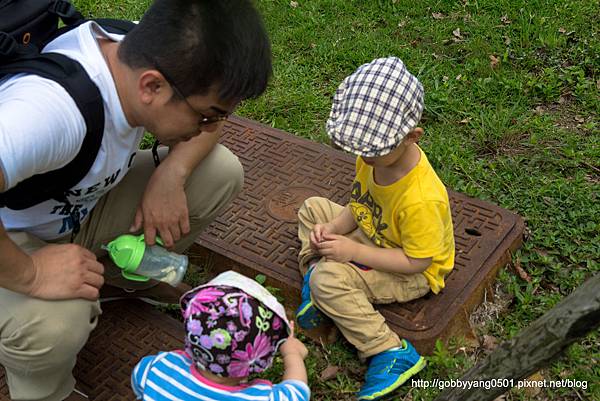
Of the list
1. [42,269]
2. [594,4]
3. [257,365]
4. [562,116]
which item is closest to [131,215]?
[42,269]

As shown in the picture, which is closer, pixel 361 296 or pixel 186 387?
pixel 186 387

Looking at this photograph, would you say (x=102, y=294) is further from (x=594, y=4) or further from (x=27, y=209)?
(x=594, y=4)

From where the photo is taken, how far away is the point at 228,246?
3.01 meters

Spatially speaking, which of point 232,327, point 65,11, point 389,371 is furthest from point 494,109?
point 232,327

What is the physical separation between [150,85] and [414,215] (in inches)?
38.5

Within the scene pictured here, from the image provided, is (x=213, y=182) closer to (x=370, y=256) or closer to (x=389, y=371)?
(x=370, y=256)

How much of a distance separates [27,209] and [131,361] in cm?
72

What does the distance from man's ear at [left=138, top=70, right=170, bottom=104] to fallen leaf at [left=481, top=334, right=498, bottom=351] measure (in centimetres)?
153

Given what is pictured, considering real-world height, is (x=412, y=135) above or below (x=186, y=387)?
above

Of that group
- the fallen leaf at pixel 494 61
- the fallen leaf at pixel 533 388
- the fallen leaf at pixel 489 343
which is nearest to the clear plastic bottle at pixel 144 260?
the fallen leaf at pixel 489 343

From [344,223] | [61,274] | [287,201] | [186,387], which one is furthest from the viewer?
[287,201]

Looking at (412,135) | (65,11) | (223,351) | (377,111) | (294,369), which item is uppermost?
(65,11)

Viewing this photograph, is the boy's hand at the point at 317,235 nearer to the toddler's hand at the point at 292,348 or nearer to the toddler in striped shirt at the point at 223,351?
the toddler's hand at the point at 292,348

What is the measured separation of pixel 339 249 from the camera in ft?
8.50
